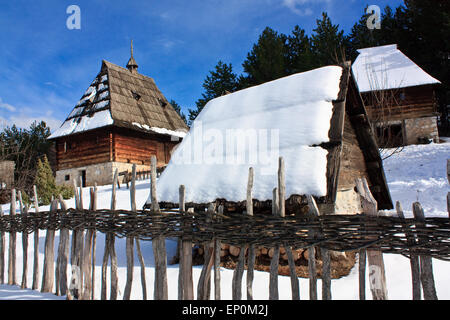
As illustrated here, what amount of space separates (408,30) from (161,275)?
33543 mm

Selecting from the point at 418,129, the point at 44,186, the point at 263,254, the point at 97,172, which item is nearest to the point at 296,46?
the point at 418,129

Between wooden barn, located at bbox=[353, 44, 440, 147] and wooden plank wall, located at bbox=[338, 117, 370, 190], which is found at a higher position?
wooden barn, located at bbox=[353, 44, 440, 147]

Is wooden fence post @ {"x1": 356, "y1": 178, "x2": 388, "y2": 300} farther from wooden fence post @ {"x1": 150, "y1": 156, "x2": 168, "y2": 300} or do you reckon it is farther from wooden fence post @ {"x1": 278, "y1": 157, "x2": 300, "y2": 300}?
wooden fence post @ {"x1": 150, "y1": 156, "x2": 168, "y2": 300}

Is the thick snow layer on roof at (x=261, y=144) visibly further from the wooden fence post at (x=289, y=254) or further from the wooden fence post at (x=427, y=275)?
Answer: the wooden fence post at (x=427, y=275)

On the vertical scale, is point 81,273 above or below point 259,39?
below

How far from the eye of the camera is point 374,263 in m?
2.56

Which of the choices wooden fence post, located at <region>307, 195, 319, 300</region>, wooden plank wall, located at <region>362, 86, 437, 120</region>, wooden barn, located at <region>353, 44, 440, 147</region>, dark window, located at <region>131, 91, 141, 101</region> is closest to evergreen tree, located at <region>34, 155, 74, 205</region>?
dark window, located at <region>131, 91, 141, 101</region>

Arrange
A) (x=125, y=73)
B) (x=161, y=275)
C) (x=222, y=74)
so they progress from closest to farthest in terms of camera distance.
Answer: (x=161, y=275)
(x=125, y=73)
(x=222, y=74)

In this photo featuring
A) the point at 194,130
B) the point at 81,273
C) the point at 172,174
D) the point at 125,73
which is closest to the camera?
the point at 81,273

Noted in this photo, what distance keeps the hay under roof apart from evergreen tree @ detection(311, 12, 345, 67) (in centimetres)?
1372

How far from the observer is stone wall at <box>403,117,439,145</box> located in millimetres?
20031

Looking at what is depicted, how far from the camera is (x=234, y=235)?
9.95ft
